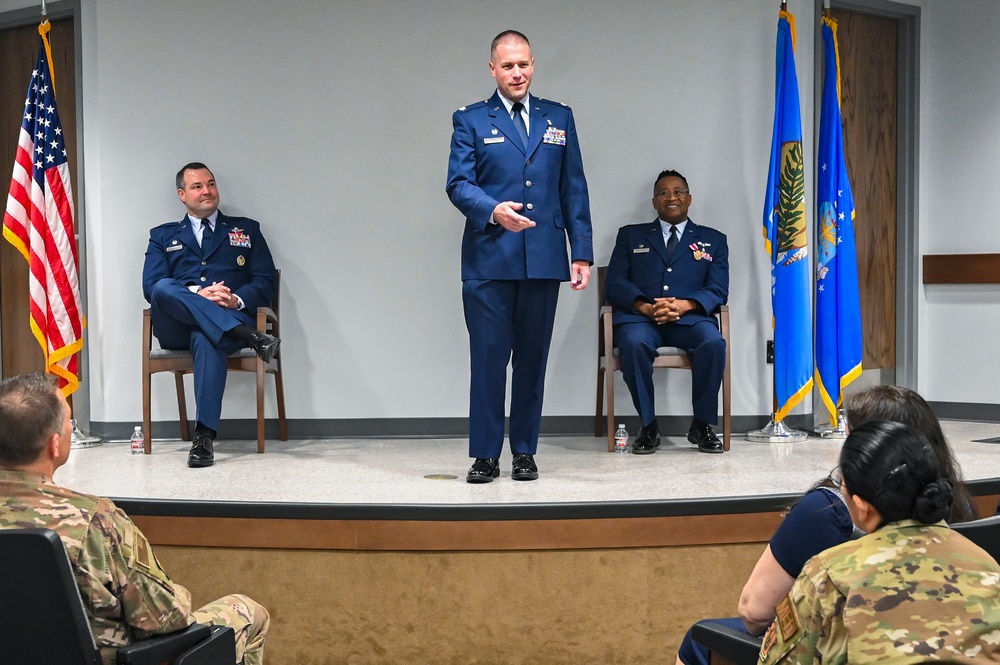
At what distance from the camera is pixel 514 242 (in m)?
3.36

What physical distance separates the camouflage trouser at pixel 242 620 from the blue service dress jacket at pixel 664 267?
2.65 meters

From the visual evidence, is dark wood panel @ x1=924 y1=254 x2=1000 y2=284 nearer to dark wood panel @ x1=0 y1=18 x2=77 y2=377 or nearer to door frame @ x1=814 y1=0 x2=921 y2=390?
door frame @ x1=814 y1=0 x2=921 y2=390

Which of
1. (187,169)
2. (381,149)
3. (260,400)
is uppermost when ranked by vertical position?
(381,149)

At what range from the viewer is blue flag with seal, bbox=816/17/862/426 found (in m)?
4.62

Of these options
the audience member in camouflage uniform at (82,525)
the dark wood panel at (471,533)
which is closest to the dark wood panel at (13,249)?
the dark wood panel at (471,533)

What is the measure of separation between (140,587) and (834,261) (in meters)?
3.80

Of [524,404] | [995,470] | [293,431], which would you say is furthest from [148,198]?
[995,470]

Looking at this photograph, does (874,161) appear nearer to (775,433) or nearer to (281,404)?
(775,433)

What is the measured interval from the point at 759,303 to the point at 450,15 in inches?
79.8

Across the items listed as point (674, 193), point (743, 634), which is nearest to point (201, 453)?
point (674, 193)

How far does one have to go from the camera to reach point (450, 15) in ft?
15.3

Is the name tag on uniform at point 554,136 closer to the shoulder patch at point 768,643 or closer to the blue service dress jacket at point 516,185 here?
the blue service dress jacket at point 516,185

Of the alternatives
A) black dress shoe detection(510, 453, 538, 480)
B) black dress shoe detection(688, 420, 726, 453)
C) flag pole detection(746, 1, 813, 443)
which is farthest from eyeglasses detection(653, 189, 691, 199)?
black dress shoe detection(510, 453, 538, 480)

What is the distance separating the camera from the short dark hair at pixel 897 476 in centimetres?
131
